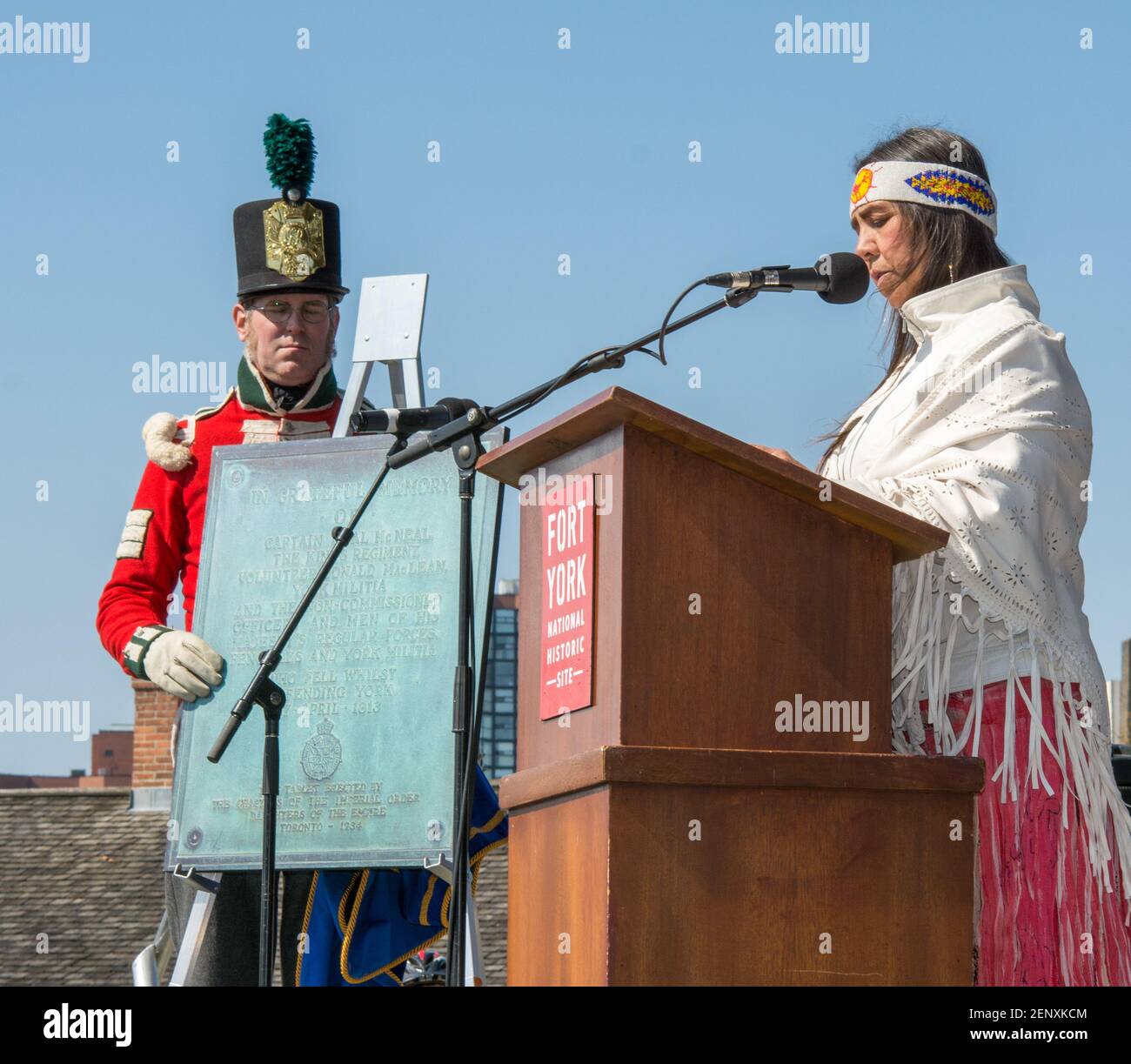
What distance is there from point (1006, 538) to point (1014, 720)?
320 mm

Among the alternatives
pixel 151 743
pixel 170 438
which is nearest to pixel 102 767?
pixel 151 743

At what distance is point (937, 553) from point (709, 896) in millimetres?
955

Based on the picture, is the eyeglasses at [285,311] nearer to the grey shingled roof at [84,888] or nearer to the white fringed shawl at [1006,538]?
the white fringed shawl at [1006,538]

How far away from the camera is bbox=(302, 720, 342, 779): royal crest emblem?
516 centimetres

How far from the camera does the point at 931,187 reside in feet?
12.5

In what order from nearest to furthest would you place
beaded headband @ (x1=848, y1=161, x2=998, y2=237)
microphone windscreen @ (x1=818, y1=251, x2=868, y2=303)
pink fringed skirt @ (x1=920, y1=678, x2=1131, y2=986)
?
pink fringed skirt @ (x1=920, y1=678, x2=1131, y2=986)
microphone windscreen @ (x1=818, y1=251, x2=868, y2=303)
beaded headband @ (x1=848, y1=161, x2=998, y2=237)

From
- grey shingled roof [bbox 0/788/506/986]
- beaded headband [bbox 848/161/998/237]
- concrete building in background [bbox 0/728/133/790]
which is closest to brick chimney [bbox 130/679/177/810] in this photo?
grey shingled roof [bbox 0/788/506/986]

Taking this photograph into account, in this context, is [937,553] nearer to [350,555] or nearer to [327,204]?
[350,555]

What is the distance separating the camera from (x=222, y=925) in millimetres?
5156

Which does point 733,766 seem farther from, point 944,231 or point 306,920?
point 306,920

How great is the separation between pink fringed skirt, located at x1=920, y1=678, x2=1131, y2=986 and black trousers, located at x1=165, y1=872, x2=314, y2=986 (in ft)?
7.55

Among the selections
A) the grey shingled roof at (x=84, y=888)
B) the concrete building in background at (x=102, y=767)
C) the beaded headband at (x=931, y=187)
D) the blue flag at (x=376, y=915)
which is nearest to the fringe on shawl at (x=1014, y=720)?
the beaded headband at (x=931, y=187)

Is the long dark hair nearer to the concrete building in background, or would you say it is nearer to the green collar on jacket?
the green collar on jacket
